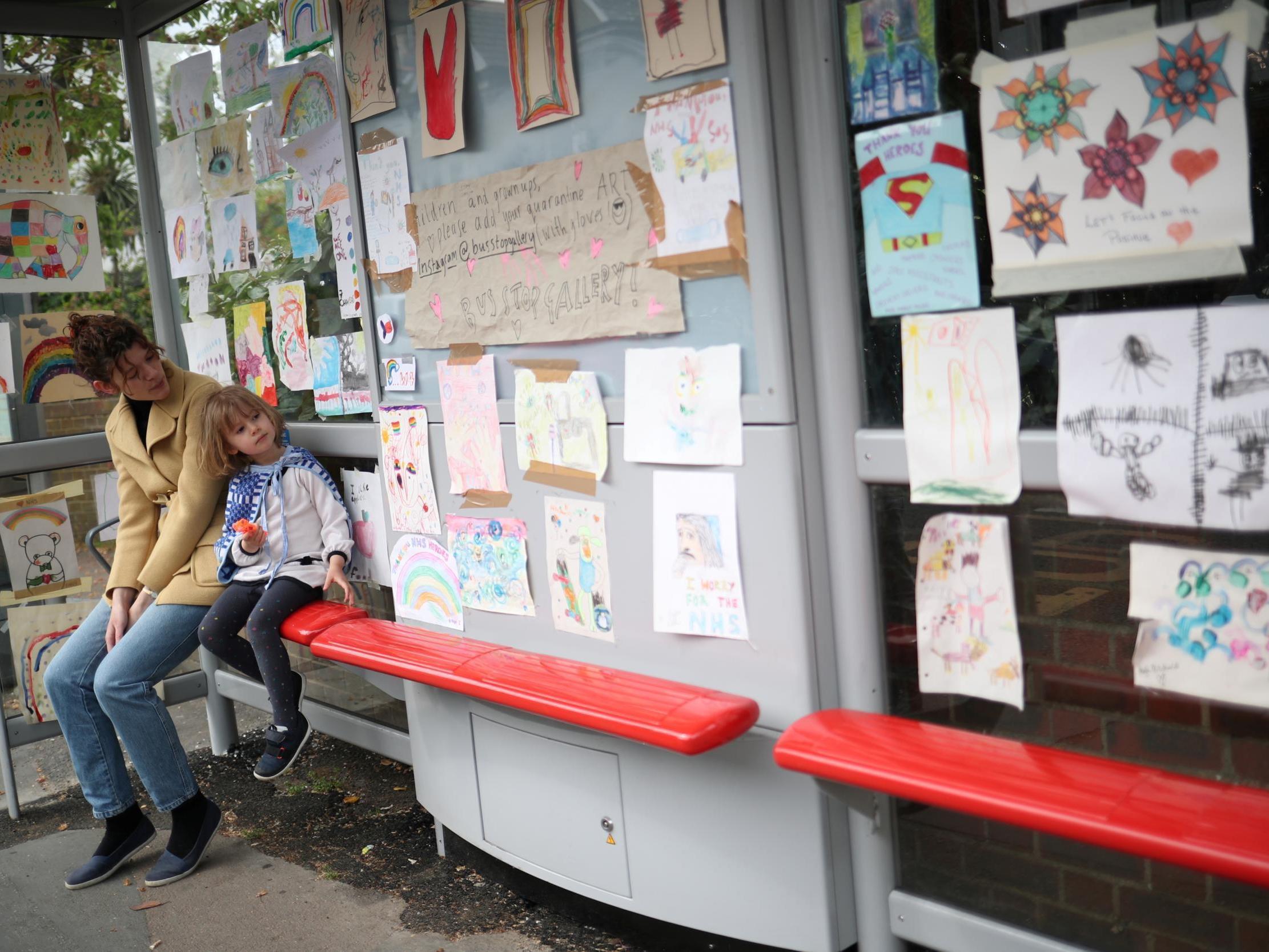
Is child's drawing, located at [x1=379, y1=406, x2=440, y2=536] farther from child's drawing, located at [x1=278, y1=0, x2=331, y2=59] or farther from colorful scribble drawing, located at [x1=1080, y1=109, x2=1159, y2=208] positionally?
colorful scribble drawing, located at [x1=1080, y1=109, x2=1159, y2=208]

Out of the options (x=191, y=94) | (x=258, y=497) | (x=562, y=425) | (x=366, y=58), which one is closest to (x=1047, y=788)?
(x=562, y=425)

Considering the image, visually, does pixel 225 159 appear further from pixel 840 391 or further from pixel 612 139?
pixel 840 391

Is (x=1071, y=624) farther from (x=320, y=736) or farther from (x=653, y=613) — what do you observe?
(x=320, y=736)

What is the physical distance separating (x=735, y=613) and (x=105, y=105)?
144 inches

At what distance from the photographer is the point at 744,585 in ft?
8.38

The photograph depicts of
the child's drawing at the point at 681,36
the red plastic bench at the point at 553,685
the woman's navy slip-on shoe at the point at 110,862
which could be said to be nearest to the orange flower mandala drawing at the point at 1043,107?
the child's drawing at the point at 681,36

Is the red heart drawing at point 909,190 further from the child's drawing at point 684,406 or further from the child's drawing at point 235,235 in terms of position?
the child's drawing at point 235,235

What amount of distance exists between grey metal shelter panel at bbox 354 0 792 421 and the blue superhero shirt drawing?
19 centimetres

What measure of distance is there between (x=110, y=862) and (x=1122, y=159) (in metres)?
3.52

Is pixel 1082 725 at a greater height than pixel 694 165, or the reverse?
pixel 694 165

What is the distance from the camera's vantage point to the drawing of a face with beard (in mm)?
2588

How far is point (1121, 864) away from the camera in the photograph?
2.18 metres

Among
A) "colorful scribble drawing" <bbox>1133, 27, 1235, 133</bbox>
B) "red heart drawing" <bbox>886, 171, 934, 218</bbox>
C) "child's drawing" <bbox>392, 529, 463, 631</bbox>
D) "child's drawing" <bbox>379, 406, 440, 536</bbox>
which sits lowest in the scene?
"child's drawing" <bbox>392, 529, 463, 631</bbox>

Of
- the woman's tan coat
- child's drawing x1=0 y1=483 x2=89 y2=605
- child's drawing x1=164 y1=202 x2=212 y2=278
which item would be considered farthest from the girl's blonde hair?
child's drawing x1=0 y1=483 x2=89 y2=605
